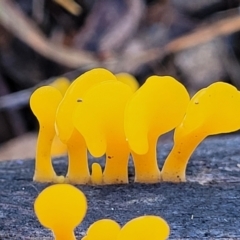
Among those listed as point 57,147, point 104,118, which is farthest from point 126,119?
point 57,147

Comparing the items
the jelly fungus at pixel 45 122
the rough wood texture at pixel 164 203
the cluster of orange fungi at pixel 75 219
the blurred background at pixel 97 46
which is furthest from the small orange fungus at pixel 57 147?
the blurred background at pixel 97 46

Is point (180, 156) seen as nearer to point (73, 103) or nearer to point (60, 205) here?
point (73, 103)

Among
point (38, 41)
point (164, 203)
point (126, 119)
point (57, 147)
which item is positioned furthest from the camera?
point (38, 41)

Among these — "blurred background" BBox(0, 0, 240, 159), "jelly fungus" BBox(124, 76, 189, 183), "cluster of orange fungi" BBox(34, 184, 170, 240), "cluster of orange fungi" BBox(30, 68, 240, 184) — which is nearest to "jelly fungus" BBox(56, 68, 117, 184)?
"cluster of orange fungi" BBox(30, 68, 240, 184)

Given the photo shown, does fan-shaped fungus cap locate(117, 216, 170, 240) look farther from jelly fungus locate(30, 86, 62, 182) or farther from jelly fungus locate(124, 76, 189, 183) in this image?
jelly fungus locate(30, 86, 62, 182)

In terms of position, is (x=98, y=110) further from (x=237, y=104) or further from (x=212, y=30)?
(x=212, y=30)

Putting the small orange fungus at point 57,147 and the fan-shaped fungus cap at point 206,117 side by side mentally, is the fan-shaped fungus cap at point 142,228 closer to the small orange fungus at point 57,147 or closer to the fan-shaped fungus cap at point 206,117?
the fan-shaped fungus cap at point 206,117
